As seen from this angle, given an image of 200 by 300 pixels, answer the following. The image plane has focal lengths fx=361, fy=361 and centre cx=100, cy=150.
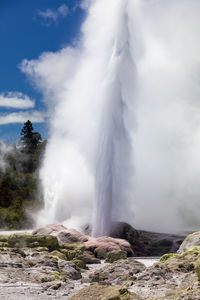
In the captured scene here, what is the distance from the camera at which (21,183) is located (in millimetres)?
53781

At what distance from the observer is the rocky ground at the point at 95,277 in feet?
28.8

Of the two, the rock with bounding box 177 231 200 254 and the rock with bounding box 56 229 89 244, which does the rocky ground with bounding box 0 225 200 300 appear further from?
the rock with bounding box 56 229 89 244

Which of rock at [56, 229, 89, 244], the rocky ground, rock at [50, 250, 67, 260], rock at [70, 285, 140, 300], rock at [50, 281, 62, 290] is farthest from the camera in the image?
rock at [56, 229, 89, 244]

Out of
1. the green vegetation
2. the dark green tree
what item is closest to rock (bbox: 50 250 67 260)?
the green vegetation

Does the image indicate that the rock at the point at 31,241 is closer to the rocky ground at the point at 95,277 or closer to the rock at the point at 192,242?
the rocky ground at the point at 95,277

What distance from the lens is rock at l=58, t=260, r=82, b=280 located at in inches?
539

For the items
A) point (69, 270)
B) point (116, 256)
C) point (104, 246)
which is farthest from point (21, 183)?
point (69, 270)

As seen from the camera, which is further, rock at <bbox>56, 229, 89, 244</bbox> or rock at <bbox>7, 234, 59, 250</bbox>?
rock at <bbox>56, 229, 89, 244</bbox>

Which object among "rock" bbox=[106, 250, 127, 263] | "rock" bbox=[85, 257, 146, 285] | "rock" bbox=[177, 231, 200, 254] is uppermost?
"rock" bbox=[177, 231, 200, 254]

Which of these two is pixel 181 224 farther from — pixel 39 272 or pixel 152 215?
pixel 39 272

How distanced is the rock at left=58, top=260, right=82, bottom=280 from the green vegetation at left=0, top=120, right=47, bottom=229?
25.0m

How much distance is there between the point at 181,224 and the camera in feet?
125

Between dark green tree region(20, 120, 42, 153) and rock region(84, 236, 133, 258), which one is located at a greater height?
dark green tree region(20, 120, 42, 153)

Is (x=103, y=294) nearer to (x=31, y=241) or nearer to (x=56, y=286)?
(x=56, y=286)
